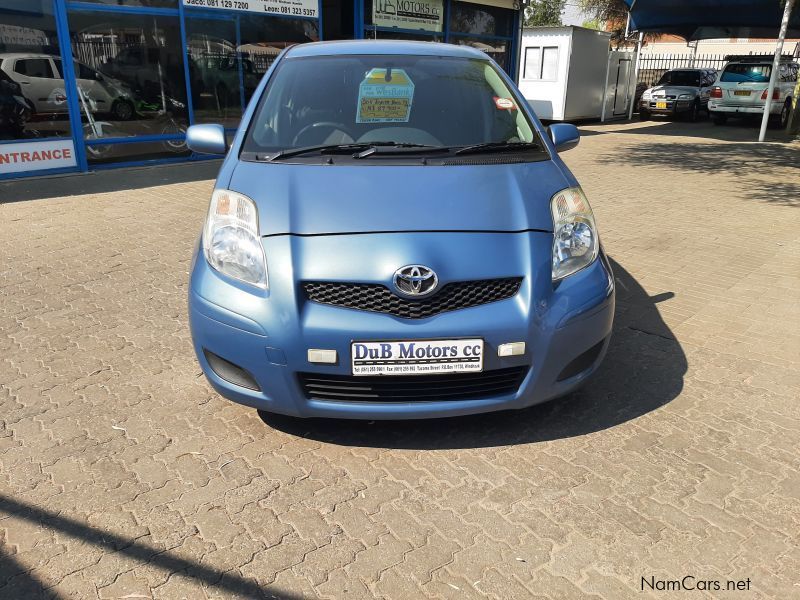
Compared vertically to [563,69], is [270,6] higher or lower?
higher

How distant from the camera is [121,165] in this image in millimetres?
10773

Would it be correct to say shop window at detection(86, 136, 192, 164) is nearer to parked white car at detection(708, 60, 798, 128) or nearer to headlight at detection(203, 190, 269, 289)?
headlight at detection(203, 190, 269, 289)

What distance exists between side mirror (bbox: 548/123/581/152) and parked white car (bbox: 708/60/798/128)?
18407 mm

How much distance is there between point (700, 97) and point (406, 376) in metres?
22.9

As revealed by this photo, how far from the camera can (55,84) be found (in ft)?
31.7

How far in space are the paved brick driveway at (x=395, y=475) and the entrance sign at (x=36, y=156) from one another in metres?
5.44

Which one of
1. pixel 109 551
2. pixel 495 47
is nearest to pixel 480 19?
pixel 495 47

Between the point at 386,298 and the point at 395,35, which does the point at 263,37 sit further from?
the point at 386,298

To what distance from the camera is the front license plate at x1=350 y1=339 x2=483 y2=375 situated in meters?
2.62

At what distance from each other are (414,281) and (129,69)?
32.5ft

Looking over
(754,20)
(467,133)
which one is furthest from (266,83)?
(754,20)

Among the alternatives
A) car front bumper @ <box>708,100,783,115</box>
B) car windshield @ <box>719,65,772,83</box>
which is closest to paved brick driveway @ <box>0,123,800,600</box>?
car front bumper @ <box>708,100,783,115</box>

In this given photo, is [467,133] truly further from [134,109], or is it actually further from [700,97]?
[700,97]

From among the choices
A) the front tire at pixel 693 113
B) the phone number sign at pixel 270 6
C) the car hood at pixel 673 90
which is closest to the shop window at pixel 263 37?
the phone number sign at pixel 270 6
